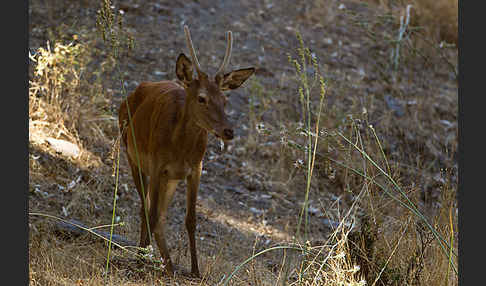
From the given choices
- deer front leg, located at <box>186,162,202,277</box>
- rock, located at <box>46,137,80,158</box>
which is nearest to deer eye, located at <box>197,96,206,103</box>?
deer front leg, located at <box>186,162,202,277</box>

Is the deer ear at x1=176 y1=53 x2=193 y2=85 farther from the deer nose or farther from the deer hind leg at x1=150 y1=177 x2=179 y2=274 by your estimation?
the deer hind leg at x1=150 y1=177 x2=179 y2=274

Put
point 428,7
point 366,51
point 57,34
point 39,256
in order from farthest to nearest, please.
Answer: point 428,7 < point 366,51 < point 57,34 < point 39,256

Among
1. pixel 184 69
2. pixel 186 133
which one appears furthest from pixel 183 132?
pixel 184 69

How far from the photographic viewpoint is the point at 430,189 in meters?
8.26

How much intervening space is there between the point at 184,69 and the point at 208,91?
0.91ft

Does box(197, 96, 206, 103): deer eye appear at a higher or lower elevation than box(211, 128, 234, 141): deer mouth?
higher

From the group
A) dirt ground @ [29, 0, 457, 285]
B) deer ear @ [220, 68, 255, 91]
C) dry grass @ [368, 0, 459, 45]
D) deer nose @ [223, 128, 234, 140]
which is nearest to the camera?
deer nose @ [223, 128, 234, 140]

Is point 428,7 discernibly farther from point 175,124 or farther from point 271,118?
point 175,124

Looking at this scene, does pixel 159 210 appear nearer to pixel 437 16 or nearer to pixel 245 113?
pixel 245 113

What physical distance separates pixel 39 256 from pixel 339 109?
5.48 m

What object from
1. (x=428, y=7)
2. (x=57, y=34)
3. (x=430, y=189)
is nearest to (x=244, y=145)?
(x=430, y=189)

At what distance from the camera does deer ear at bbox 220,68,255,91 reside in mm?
4844

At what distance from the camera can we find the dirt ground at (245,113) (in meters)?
6.43

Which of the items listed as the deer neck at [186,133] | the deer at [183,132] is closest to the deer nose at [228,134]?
the deer at [183,132]
